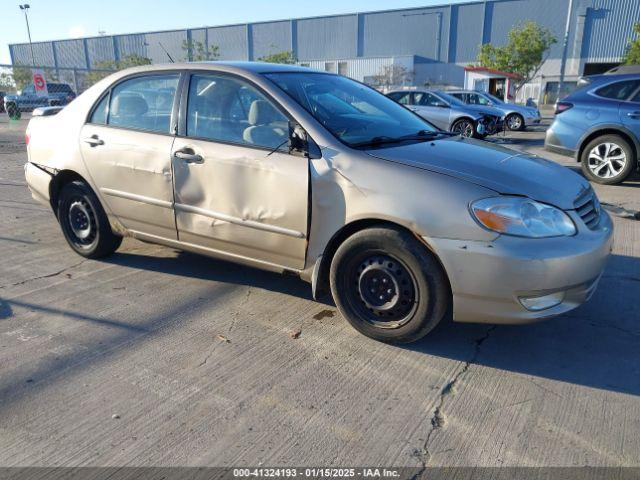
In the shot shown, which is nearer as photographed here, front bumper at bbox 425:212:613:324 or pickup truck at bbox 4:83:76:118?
front bumper at bbox 425:212:613:324

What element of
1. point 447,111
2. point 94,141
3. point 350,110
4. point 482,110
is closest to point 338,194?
point 350,110

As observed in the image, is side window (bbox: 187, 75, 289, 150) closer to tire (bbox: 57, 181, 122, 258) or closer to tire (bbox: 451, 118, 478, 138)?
tire (bbox: 57, 181, 122, 258)

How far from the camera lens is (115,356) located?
3086mm

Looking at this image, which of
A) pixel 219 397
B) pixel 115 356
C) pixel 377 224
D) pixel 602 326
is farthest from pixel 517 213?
pixel 115 356

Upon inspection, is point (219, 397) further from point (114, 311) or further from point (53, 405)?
point (114, 311)

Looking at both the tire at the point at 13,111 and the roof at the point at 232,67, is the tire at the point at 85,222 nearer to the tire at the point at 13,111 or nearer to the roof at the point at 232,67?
the roof at the point at 232,67

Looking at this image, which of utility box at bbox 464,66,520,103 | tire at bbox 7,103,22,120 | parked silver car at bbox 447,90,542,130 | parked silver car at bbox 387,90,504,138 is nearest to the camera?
parked silver car at bbox 387,90,504,138

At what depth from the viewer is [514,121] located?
18.5 metres

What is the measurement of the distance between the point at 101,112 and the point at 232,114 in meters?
1.43

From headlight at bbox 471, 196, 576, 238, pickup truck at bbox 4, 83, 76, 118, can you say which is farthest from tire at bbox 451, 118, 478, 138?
→ pickup truck at bbox 4, 83, 76, 118

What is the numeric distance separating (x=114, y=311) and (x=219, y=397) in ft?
4.62

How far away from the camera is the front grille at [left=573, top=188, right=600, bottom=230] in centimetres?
303

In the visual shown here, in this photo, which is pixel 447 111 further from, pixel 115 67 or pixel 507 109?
pixel 115 67

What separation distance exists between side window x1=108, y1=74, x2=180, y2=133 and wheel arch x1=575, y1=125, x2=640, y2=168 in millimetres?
6505
